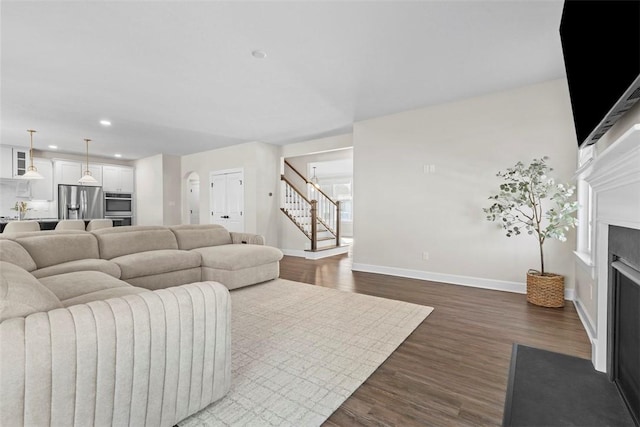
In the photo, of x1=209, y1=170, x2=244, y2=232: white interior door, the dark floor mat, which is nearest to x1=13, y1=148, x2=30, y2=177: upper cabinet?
x1=209, y1=170, x2=244, y2=232: white interior door

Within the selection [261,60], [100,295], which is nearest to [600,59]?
[261,60]

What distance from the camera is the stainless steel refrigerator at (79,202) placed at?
7.40 m

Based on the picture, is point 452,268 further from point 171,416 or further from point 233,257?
point 171,416

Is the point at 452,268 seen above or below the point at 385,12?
below

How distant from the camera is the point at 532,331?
2.60 meters

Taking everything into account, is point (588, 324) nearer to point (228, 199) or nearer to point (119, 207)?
point (228, 199)

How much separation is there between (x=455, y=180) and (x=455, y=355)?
2.68 metres

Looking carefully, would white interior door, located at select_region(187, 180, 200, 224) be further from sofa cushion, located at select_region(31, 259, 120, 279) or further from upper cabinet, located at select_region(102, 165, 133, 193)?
sofa cushion, located at select_region(31, 259, 120, 279)

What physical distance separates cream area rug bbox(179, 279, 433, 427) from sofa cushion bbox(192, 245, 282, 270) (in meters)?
0.38

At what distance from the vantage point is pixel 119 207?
852 cm

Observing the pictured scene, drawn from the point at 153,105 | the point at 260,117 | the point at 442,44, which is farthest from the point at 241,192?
the point at 442,44

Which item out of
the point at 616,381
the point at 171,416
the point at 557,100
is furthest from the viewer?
the point at 557,100

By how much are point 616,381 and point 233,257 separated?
3567mm

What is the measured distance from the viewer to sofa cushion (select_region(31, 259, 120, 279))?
8.68 ft
